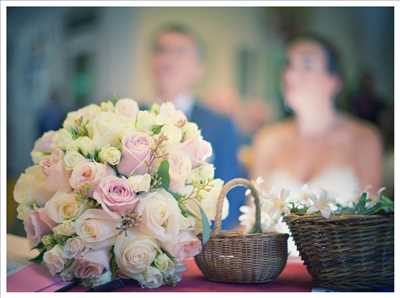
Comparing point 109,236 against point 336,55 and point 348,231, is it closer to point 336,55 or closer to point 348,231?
point 348,231

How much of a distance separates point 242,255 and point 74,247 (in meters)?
0.25

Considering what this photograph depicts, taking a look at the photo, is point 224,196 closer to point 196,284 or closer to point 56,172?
point 196,284

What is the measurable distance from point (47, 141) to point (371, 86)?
2.30m

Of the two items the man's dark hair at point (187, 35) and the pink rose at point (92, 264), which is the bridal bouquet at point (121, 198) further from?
the man's dark hair at point (187, 35)

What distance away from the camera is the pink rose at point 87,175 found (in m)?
0.87

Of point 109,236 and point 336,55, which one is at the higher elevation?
point 336,55

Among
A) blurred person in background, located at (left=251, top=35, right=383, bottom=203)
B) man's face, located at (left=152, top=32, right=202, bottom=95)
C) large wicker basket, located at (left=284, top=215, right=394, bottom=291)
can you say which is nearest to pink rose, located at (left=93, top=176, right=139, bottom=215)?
large wicker basket, located at (left=284, top=215, right=394, bottom=291)

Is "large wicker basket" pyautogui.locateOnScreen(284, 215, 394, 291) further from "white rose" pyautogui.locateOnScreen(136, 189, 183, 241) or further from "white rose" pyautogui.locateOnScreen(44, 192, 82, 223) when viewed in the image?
"white rose" pyautogui.locateOnScreen(44, 192, 82, 223)

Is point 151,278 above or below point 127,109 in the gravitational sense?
below

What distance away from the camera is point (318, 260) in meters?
0.86

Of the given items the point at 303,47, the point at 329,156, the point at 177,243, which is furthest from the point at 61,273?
the point at 303,47

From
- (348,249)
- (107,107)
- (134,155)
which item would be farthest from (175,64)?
(348,249)

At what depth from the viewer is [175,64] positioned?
3.03 m

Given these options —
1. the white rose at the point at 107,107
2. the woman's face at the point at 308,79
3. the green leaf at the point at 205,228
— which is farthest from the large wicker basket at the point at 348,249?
the woman's face at the point at 308,79
